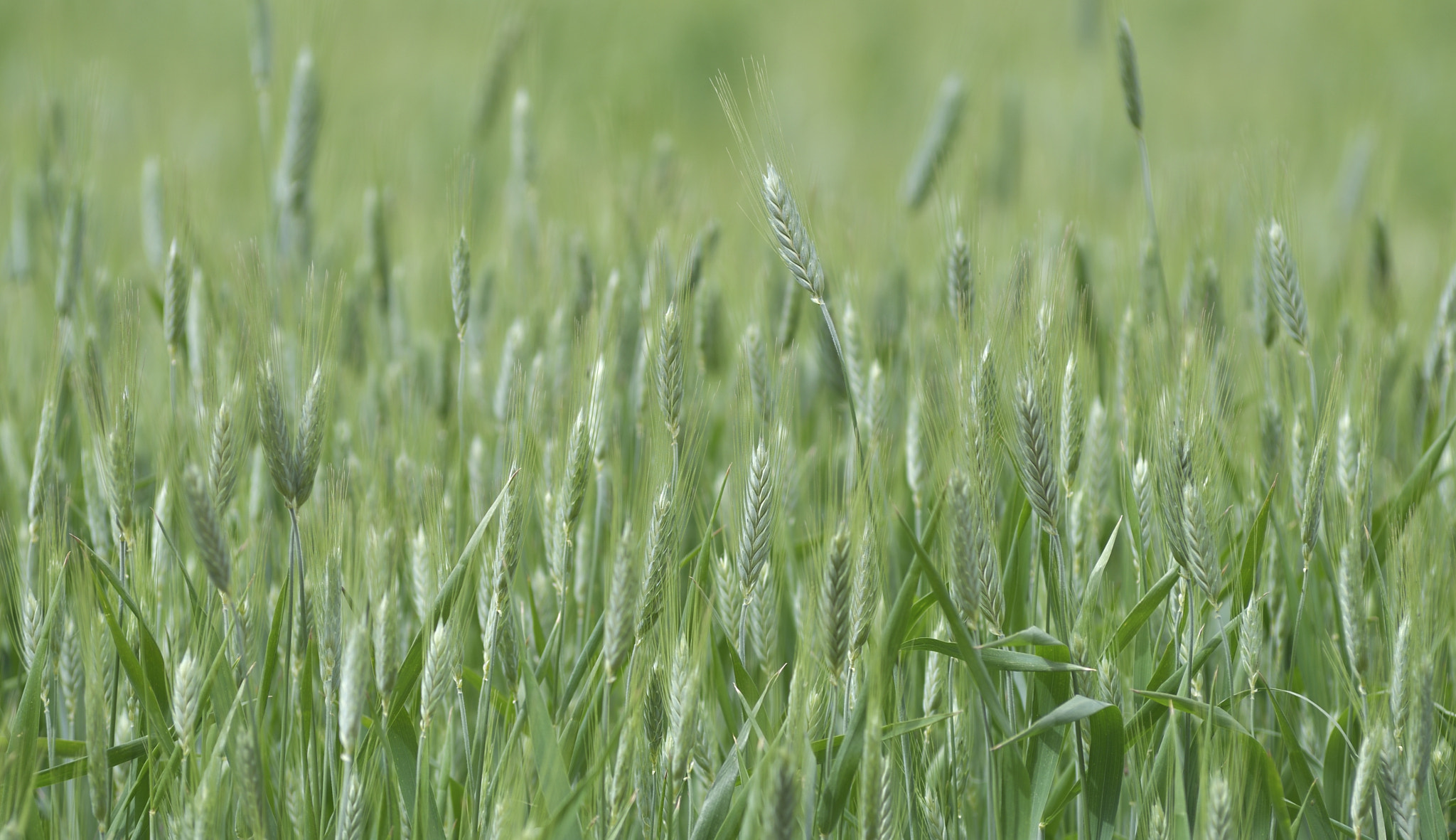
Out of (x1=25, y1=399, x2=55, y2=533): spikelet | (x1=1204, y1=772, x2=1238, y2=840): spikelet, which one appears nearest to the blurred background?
(x1=25, y1=399, x2=55, y2=533): spikelet

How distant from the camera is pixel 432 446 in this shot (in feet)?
4.50

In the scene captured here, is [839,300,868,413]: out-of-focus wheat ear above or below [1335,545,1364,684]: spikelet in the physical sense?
above

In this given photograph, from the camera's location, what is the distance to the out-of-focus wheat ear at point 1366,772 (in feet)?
2.72

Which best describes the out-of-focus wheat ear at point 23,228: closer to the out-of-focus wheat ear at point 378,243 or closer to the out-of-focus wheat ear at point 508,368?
the out-of-focus wheat ear at point 378,243

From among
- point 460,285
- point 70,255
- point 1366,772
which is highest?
point 70,255

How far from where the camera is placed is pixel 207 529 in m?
0.82

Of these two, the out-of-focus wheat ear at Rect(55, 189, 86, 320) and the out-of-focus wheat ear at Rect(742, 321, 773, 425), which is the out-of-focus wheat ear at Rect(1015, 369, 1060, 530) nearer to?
the out-of-focus wheat ear at Rect(742, 321, 773, 425)

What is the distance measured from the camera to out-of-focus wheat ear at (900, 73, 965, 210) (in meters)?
2.05

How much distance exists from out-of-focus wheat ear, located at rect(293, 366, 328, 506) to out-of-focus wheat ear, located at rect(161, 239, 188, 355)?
364 mm

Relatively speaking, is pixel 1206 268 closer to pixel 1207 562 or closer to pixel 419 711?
pixel 1207 562

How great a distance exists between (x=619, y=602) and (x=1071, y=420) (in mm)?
462

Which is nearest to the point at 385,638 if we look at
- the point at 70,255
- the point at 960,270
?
the point at 960,270

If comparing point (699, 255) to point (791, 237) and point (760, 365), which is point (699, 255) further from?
point (791, 237)

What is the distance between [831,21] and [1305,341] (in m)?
4.44
